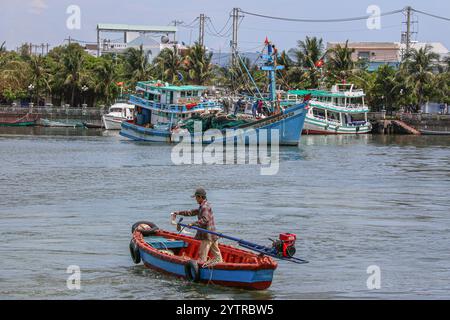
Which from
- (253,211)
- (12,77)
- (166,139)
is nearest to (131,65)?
(12,77)

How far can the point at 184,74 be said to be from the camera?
124812mm

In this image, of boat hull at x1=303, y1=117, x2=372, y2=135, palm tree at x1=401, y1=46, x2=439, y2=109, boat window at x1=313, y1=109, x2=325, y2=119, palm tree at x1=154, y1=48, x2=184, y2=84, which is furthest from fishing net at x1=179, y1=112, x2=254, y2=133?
palm tree at x1=154, y1=48, x2=184, y2=84

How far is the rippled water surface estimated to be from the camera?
25.0 metres

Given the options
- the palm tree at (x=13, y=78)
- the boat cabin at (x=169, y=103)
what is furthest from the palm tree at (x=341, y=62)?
the palm tree at (x=13, y=78)

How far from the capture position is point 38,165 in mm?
58844

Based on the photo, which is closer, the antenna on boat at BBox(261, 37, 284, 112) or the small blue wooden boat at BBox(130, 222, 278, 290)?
the small blue wooden boat at BBox(130, 222, 278, 290)

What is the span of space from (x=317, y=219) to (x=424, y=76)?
79.3m

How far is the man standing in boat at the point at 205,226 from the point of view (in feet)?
78.5

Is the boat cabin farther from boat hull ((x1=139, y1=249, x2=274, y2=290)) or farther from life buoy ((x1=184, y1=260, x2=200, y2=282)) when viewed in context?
life buoy ((x1=184, y1=260, x2=200, y2=282))

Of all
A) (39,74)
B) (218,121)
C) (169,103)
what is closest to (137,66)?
(39,74)

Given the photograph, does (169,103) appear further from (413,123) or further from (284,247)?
(284,247)

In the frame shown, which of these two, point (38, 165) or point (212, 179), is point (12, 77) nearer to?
point (38, 165)

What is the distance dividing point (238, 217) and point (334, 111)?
71617 mm

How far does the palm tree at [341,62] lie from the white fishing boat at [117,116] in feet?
87.3
